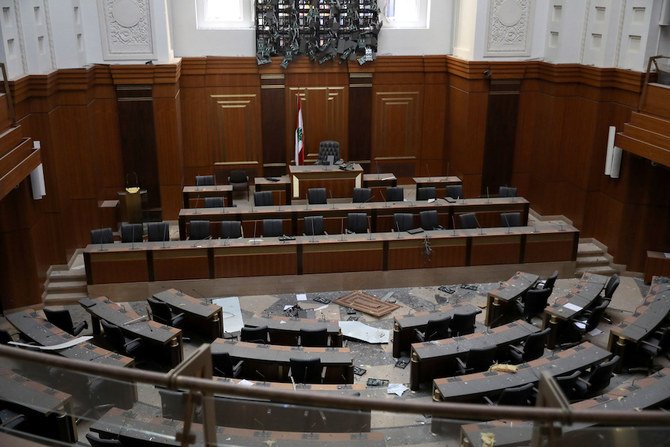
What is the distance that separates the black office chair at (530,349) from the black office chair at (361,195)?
19.0ft

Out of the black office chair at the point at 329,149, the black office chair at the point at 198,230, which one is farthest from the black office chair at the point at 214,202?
the black office chair at the point at 329,149

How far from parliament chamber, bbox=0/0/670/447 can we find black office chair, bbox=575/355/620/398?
1.6 inches

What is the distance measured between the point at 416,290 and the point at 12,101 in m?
7.71

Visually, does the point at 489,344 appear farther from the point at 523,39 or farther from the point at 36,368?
the point at 523,39

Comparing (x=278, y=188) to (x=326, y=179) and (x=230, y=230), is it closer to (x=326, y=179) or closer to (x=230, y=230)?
(x=326, y=179)

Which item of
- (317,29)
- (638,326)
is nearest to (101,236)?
(317,29)

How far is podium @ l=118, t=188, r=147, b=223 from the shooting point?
14.3 metres

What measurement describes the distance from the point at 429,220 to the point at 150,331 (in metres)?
6.16

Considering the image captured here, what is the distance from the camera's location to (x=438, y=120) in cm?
1733

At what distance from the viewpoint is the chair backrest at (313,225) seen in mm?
12703

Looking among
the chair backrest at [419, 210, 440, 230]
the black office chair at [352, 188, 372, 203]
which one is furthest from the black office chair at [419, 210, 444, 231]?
the black office chair at [352, 188, 372, 203]

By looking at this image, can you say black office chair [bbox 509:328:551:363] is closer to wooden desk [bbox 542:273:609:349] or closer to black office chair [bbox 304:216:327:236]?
wooden desk [bbox 542:273:609:349]

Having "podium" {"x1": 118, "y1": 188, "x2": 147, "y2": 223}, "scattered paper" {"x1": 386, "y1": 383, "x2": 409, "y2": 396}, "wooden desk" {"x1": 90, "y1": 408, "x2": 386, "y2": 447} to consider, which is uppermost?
"wooden desk" {"x1": 90, "y1": 408, "x2": 386, "y2": 447}

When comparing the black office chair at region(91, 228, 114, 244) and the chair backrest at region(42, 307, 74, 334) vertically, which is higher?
the black office chair at region(91, 228, 114, 244)
